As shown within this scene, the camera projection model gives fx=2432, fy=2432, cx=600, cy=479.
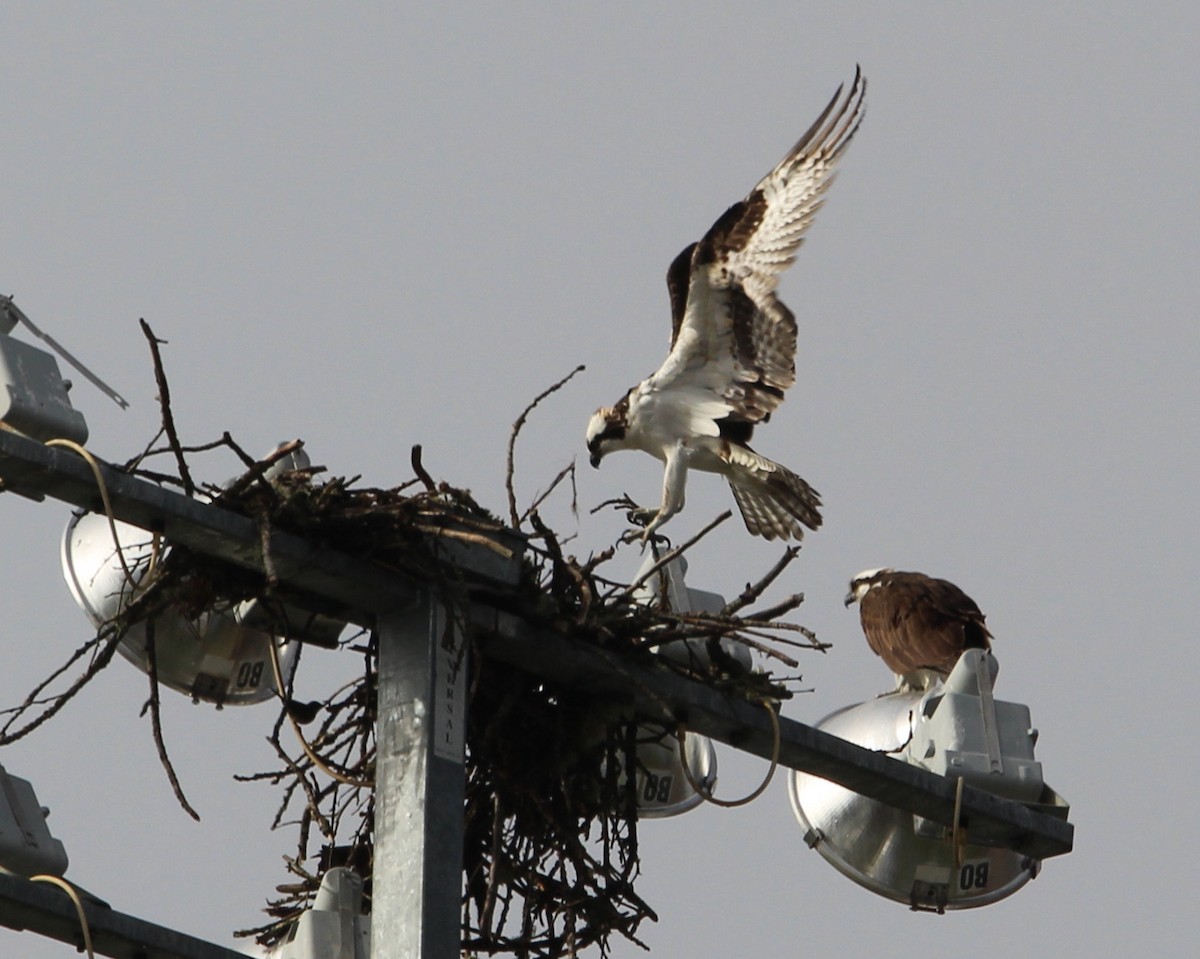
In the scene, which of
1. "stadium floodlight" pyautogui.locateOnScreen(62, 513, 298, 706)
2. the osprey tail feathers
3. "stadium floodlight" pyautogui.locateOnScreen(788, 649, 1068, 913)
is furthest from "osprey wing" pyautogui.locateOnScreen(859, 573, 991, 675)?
"stadium floodlight" pyautogui.locateOnScreen(62, 513, 298, 706)

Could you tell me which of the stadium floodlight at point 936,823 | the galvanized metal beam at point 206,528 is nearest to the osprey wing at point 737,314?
the stadium floodlight at point 936,823

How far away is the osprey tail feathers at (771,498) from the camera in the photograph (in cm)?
916

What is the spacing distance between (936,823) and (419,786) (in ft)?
6.16

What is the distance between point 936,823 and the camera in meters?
6.62

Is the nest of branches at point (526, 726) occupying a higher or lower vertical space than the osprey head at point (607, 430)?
lower

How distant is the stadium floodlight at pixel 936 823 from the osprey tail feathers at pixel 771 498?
237 centimetres

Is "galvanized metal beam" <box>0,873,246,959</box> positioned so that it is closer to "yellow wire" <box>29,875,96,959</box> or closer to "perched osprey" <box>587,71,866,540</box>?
"yellow wire" <box>29,875,96,959</box>

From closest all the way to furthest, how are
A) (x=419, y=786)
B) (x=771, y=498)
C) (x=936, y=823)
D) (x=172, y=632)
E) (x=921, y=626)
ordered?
1. (x=419, y=786)
2. (x=172, y=632)
3. (x=936, y=823)
4. (x=921, y=626)
5. (x=771, y=498)

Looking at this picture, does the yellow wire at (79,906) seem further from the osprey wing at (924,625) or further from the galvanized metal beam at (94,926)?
the osprey wing at (924,625)

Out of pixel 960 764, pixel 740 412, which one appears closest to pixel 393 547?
pixel 960 764

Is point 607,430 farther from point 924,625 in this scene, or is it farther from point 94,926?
point 94,926

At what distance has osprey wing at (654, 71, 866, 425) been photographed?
897cm

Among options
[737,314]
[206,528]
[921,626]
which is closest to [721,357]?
[737,314]

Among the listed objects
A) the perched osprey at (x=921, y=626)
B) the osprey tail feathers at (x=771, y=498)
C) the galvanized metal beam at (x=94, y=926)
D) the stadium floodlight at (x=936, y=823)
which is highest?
the osprey tail feathers at (x=771, y=498)
